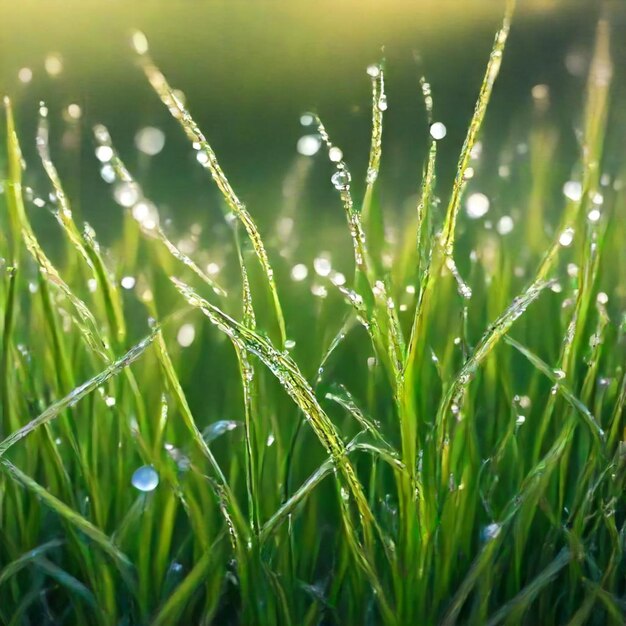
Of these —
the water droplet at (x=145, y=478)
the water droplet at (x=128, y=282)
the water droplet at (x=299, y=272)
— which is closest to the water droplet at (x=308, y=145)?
the water droplet at (x=299, y=272)

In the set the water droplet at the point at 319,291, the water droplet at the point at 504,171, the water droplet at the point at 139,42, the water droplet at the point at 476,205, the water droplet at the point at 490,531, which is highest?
the water droplet at the point at 139,42

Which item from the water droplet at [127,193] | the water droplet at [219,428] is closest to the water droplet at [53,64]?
the water droplet at [127,193]

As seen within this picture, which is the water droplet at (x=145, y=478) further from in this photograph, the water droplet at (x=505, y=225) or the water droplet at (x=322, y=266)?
the water droplet at (x=505, y=225)

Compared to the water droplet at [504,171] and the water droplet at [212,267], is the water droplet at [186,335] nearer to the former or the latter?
the water droplet at [212,267]

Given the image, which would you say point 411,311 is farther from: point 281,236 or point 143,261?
point 143,261

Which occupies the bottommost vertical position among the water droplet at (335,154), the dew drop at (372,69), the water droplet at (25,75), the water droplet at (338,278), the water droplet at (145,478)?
the water droplet at (145,478)

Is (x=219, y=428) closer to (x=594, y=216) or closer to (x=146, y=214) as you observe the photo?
(x=146, y=214)

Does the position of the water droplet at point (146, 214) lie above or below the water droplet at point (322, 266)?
above

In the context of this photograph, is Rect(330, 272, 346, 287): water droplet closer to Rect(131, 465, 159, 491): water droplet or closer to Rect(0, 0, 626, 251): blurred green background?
Rect(0, 0, 626, 251): blurred green background
